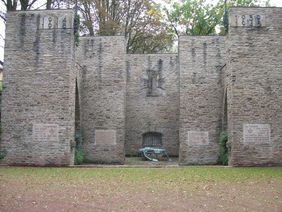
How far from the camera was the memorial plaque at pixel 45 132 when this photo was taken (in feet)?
54.5

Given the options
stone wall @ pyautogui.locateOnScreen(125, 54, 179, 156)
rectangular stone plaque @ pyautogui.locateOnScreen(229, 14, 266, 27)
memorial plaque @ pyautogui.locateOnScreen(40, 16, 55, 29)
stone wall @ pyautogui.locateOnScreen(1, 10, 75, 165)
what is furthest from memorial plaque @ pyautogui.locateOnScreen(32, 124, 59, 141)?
rectangular stone plaque @ pyautogui.locateOnScreen(229, 14, 266, 27)

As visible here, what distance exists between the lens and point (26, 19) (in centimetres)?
1734

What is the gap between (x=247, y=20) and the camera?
1694 cm

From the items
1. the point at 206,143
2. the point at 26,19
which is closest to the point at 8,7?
the point at 26,19

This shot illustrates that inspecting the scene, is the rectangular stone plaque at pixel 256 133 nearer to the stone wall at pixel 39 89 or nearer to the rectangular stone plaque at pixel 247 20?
the rectangular stone plaque at pixel 247 20

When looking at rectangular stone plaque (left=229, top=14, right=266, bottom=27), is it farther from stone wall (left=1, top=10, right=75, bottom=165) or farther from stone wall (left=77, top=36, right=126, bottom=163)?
stone wall (left=1, top=10, right=75, bottom=165)

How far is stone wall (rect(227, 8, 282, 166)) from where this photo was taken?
1634cm

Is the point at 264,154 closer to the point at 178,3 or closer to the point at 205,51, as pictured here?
the point at 205,51

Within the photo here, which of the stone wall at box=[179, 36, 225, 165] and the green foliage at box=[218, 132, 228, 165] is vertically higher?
the stone wall at box=[179, 36, 225, 165]

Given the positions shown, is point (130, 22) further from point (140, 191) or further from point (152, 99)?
point (140, 191)

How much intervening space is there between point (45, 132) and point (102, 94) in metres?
4.71

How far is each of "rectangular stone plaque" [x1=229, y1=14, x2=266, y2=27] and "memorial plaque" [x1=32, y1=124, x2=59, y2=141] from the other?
27.0ft

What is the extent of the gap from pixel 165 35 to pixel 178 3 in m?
2.93

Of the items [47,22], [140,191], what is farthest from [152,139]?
[140,191]
